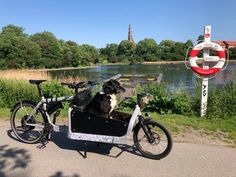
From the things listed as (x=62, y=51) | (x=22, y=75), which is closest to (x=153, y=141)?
(x=22, y=75)

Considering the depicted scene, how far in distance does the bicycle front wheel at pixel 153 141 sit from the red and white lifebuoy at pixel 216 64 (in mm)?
2667

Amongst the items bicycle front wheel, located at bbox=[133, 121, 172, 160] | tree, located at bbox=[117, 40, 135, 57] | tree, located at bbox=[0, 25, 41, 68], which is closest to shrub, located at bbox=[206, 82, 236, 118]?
bicycle front wheel, located at bbox=[133, 121, 172, 160]

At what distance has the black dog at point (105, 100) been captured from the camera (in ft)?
12.3

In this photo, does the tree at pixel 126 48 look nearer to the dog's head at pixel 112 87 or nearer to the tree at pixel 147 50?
the tree at pixel 147 50

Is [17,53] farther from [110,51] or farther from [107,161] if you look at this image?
[110,51]

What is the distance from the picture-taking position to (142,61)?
114250 millimetres

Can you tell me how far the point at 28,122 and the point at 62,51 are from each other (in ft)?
280

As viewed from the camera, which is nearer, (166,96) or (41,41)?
(166,96)

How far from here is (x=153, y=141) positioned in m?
3.85

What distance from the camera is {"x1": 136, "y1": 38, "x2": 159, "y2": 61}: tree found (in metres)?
116

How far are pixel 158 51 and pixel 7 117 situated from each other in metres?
115

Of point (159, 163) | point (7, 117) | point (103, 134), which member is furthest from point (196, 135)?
point (7, 117)

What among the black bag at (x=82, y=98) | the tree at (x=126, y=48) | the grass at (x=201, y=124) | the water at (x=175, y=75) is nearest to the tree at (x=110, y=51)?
the tree at (x=126, y=48)

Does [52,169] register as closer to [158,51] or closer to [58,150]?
[58,150]
